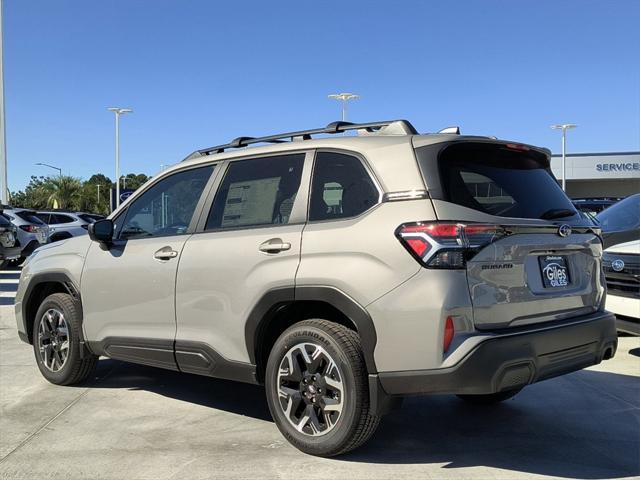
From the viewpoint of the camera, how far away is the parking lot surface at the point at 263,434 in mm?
3502

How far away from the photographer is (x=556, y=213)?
12.4 ft

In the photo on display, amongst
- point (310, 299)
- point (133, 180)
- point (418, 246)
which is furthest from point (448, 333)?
point (133, 180)

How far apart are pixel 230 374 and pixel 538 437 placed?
2.06 m

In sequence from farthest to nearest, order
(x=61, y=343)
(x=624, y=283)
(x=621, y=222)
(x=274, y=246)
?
1. (x=621, y=222)
2. (x=624, y=283)
3. (x=61, y=343)
4. (x=274, y=246)

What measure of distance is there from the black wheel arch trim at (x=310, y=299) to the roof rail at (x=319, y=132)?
1126 millimetres

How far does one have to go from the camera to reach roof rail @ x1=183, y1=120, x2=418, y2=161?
12.7 feet

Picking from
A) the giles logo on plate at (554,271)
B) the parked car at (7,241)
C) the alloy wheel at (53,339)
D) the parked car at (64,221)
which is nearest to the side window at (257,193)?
the giles logo on plate at (554,271)

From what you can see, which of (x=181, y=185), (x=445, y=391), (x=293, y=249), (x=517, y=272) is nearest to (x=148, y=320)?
(x=181, y=185)

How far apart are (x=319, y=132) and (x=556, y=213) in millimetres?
1623

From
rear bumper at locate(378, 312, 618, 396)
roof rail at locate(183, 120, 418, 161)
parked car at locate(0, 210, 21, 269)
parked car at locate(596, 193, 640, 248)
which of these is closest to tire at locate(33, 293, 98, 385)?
roof rail at locate(183, 120, 418, 161)

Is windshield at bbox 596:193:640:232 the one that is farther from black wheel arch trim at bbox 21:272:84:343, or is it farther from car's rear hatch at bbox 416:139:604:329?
black wheel arch trim at bbox 21:272:84:343

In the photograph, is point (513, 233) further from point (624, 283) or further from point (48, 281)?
point (48, 281)

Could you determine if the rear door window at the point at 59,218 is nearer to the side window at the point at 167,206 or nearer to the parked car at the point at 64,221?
the parked car at the point at 64,221

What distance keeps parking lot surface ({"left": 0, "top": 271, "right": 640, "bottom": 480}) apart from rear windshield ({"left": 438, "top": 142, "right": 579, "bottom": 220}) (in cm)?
146
